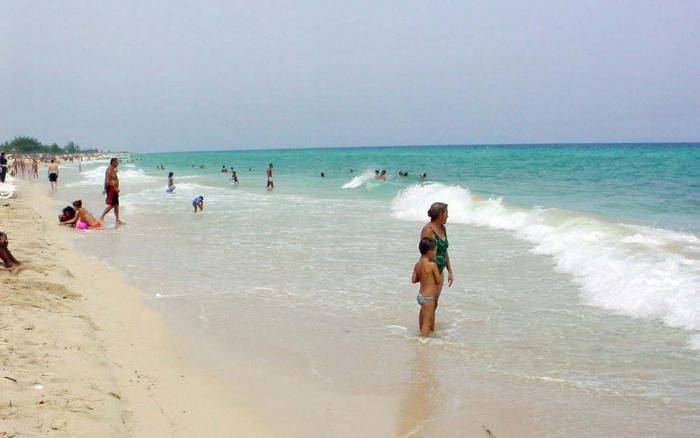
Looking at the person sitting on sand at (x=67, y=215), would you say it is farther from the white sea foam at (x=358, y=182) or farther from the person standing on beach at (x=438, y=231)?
the white sea foam at (x=358, y=182)

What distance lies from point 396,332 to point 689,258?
562 cm

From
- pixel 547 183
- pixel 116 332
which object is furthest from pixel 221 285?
pixel 547 183

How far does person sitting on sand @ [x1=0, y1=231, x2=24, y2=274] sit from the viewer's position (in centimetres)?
709

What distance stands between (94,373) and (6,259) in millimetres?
3853

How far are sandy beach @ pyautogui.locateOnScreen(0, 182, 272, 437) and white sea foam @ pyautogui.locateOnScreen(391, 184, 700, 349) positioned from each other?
4.77 metres

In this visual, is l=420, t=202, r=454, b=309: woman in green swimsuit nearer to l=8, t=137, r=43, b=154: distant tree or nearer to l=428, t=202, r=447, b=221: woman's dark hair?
l=428, t=202, r=447, b=221: woman's dark hair

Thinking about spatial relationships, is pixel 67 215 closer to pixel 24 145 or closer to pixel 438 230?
pixel 438 230

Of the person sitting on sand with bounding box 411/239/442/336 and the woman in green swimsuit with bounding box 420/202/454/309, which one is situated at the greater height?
the woman in green swimsuit with bounding box 420/202/454/309

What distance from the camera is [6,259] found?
7.20 meters

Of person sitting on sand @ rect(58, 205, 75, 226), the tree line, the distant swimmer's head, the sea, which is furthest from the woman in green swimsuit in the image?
the tree line

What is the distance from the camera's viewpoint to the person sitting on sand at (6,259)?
7.09 metres

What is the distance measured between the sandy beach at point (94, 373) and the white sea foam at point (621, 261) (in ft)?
15.7

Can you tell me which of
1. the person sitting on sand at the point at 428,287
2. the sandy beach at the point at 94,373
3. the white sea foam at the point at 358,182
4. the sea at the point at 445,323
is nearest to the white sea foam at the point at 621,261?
the sea at the point at 445,323

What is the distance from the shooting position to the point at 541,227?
1300 centimetres
